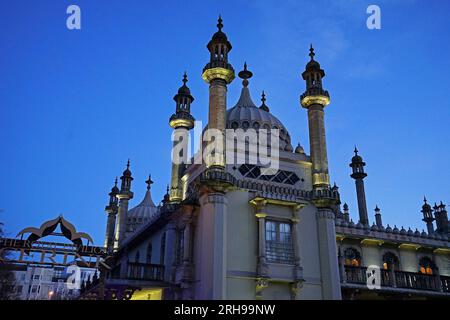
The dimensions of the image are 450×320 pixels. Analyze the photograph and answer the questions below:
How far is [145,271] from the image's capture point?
80.8 feet

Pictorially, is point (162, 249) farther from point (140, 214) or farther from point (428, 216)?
point (428, 216)

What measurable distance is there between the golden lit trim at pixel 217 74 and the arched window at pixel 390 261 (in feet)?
52.2

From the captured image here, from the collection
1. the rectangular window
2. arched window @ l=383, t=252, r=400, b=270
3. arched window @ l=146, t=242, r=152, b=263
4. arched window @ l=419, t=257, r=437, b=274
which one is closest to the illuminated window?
arched window @ l=146, t=242, r=152, b=263

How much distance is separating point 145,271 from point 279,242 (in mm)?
7714

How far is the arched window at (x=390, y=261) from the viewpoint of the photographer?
1161 inches

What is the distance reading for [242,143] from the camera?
2514 cm

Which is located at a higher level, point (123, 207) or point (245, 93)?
point (245, 93)

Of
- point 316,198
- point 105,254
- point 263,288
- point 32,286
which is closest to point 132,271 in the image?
point 105,254

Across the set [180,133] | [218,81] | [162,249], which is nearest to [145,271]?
[162,249]

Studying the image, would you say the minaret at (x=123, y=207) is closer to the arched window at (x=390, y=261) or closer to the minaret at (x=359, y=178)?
the minaret at (x=359, y=178)
